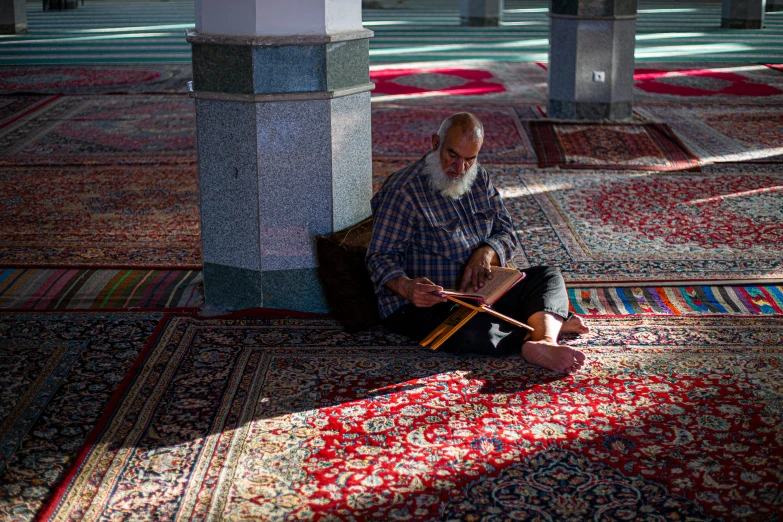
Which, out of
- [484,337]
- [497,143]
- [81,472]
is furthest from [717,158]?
[81,472]

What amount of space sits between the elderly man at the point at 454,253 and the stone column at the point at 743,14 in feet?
45.6

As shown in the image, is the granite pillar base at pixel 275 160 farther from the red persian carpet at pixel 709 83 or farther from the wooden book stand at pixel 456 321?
the red persian carpet at pixel 709 83

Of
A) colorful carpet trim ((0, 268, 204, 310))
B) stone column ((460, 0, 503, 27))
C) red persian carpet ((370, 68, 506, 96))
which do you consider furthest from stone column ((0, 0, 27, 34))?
colorful carpet trim ((0, 268, 204, 310))

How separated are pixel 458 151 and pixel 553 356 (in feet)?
2.45

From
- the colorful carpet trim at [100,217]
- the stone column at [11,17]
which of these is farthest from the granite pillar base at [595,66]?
the stone column at [11,17]

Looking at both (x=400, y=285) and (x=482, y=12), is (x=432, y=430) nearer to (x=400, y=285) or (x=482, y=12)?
(x=400, y=285)

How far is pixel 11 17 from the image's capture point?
15.5m

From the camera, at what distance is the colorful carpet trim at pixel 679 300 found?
3.58 meters

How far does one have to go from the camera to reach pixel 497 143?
6.72m

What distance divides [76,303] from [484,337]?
170 centimetres

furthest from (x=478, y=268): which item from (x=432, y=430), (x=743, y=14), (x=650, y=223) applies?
(x=743, y=14)

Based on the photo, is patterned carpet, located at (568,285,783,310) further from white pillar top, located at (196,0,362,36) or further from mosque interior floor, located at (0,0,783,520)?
white pillar top, located at (196,0,362,36)

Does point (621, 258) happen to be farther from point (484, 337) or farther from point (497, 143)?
point (497, 143)

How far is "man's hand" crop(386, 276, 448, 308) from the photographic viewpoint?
2.98 metres
